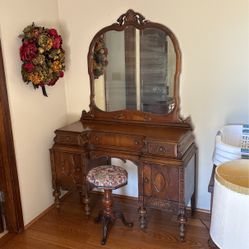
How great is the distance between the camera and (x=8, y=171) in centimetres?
234

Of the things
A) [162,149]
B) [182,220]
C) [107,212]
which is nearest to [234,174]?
[162,149]

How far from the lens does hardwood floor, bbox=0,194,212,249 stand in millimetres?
2301

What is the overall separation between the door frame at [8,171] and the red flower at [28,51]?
0.50 feet

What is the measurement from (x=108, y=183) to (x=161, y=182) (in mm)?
390

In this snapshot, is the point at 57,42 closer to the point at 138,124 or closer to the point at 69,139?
the point at 69,139

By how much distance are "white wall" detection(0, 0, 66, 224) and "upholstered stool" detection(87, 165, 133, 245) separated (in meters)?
0.54

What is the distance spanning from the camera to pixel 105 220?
7.86 feet

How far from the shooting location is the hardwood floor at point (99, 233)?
7.55ft

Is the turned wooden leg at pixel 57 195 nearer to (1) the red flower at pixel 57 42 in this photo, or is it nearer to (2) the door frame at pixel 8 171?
(2) the door frame at pixel 8 171

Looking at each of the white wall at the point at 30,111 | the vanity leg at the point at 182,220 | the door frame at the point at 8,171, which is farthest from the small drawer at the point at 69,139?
the vanity leg at the point at 182,220

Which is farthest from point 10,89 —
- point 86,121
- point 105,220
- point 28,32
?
point 105,220

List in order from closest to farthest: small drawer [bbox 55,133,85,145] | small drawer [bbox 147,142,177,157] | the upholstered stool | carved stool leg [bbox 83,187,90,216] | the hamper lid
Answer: the hamper lid, small drawer [bbox 147,142,177,157], the upholstered stool, small drawer [bbox 55,133,85,145], carved stool leg [bbox 83,187,90,216]

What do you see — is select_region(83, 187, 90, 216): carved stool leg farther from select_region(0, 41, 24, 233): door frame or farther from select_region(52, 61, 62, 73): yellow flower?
select_region(52, 61, 62, 73): yellow flower

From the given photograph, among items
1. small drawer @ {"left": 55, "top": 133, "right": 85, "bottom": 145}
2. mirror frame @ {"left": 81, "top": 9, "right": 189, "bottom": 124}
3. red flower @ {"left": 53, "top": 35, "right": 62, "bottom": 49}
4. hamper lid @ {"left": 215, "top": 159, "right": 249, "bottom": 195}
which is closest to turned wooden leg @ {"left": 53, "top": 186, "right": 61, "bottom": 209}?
small drawer @ {"left": 55, "top": 133, "right": 85, "bottom": 145}
